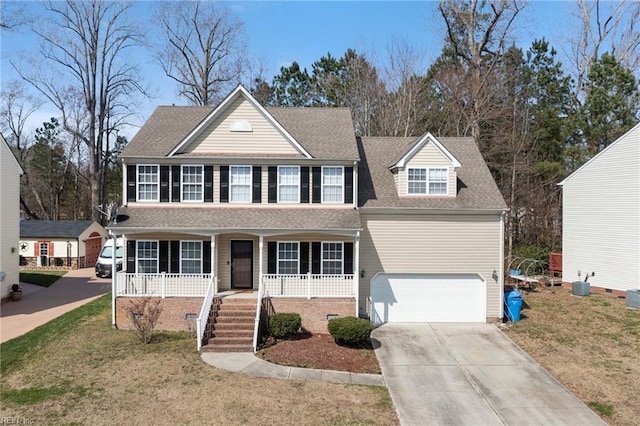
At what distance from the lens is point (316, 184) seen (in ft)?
58.3

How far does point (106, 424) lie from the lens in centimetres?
936

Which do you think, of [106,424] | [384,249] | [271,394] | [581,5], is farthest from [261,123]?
[581,5]

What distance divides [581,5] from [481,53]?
11.6 m

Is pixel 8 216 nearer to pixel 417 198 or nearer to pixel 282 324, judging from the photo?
pixel 282 324

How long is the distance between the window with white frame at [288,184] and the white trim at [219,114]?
90 cm

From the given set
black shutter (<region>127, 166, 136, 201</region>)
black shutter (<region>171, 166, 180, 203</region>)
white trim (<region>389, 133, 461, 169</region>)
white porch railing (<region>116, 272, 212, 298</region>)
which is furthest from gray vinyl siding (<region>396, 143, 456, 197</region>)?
black shutter (<region>127, 166, 136, 201</region>)

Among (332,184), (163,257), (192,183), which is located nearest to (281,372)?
(163,257)

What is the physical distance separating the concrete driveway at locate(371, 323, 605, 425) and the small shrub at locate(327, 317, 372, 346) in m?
0.78

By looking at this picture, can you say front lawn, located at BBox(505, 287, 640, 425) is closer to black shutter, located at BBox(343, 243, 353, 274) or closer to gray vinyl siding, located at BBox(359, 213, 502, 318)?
gray vinyl siding, located at BBox(359, 213, 502, 318)

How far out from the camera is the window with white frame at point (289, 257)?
56.7 ft

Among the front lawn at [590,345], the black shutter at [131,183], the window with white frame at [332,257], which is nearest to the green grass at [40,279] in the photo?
the black shutter at [131,183]

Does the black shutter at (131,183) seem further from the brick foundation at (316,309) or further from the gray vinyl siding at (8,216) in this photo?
the gray vinyl siding at (8,216)

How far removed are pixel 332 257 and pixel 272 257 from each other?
7.92 ft

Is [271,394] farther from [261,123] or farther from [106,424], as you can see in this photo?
[261,123]
